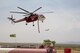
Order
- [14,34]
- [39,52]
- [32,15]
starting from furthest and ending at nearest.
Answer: [32,15] → [14,34] → [39,52]

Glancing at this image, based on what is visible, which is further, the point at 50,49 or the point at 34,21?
the point at 34,21

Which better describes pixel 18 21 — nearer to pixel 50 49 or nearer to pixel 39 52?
pixel 39 52

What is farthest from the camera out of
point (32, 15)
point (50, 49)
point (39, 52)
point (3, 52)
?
point (32, 15)

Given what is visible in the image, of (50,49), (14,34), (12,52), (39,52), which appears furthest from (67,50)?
(14,34)

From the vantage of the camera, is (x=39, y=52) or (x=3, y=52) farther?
(x=3, y=52)

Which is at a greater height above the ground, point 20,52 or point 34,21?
point 34,21

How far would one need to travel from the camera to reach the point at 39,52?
671 inches

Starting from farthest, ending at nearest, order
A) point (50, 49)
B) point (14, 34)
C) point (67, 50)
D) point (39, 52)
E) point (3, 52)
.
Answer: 1. point (14, 34)
2. point (3, 52)
3. point (39, 52)
4. point (50, 49)
5. point (67, 50)

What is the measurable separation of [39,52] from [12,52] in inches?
76.7

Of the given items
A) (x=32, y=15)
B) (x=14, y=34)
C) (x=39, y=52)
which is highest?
(x=32, y=15)

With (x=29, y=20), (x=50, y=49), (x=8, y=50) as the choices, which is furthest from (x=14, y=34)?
(x=50, y=49)

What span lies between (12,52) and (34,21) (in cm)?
1385

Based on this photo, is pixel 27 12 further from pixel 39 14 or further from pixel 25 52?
pixel 25 52

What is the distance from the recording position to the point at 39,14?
31969 mm
